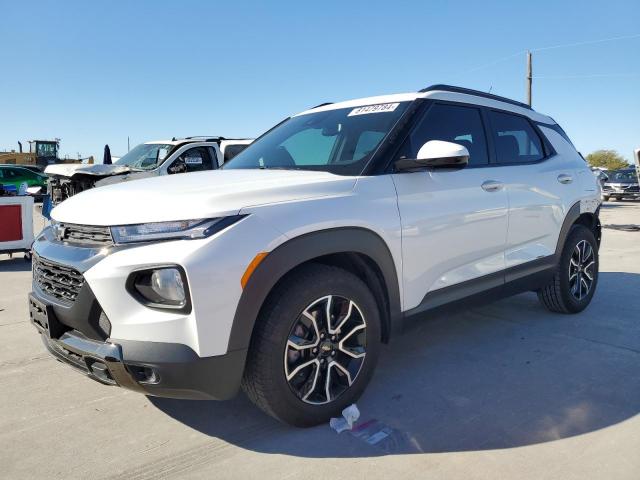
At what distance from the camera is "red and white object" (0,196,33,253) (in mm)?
7465

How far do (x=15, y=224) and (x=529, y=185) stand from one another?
716cm

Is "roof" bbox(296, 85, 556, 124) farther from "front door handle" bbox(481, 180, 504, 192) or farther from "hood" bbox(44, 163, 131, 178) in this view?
"hood" bbox(44, 163, 131, 178)

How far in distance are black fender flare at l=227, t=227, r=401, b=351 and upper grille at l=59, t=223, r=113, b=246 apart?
2.20ft

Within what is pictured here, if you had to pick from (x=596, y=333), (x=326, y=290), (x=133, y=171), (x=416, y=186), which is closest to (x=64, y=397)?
(x=326, y=290)

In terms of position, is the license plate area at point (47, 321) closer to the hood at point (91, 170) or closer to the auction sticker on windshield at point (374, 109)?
the auction sticker on windshield at point (374, 109)

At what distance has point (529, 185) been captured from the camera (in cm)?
376

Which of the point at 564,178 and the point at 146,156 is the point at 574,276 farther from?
the point at 146,156

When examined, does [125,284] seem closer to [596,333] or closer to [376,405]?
[376,405]

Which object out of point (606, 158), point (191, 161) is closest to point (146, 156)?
point (191, 161)

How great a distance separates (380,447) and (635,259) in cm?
667

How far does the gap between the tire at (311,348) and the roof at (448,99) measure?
1381mm

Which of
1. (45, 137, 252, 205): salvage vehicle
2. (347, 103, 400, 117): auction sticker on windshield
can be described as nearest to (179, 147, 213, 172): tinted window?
(45, 137, 252, 205): salvage vehicle

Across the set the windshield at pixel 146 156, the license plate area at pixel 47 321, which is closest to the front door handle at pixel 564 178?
the license plate area at pixel 47 321

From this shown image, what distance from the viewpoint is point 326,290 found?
2486 mm
